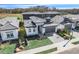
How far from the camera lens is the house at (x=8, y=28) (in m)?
2.73

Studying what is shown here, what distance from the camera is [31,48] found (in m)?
2.80

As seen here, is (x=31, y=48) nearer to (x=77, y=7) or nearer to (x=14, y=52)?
(x=14, y=52)

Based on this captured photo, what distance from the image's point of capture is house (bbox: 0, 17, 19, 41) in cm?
273

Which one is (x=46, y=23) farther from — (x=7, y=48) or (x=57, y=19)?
(x=7, y=48)

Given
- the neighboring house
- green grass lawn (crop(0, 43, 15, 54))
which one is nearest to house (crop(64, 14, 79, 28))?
the neighboring house

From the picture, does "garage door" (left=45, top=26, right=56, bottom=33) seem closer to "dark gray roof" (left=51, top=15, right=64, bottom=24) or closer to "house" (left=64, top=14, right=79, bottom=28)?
"dark gray roof" (left=51, top=15, right=64, bottom=24)

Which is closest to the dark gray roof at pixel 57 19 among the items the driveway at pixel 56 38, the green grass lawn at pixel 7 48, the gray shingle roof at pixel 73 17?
the gray shingle roof at pixel 73 17

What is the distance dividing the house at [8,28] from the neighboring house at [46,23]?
0.63 ft

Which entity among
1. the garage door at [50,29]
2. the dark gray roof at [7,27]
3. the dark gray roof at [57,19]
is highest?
the dark gray roof at [57,19]

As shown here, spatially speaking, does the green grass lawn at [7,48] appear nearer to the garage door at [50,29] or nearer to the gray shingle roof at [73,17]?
the garage door at [50,29]

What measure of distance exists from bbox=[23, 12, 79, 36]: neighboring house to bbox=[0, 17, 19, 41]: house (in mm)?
192

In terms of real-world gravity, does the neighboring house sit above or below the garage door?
above

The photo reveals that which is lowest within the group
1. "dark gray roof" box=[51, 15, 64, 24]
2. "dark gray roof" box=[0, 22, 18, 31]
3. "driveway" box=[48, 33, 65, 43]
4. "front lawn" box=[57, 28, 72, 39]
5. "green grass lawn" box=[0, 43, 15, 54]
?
"green grass lawn" box=[0, 43, 15, 54]
